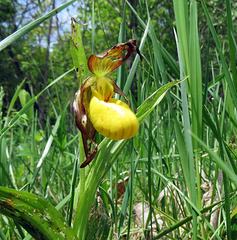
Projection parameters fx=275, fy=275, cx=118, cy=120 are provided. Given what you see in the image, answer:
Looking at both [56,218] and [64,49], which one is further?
[64,49]

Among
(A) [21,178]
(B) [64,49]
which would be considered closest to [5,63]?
(B) [64,49]

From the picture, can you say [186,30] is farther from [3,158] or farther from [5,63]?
[5,63]

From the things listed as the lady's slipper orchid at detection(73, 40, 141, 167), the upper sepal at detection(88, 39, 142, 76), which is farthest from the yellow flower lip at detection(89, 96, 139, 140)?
the upper sepal at detection(88, 39, 142, 76)

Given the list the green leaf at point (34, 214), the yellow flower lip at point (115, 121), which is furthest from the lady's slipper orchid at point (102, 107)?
the green leaf at point (34, 214)

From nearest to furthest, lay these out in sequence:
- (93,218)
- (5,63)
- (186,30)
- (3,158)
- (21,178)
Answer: (186,30)
(93,218)
(3,158)
(21,178)
(5,63)

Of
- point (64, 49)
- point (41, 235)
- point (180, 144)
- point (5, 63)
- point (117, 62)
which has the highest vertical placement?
point (64, 49)

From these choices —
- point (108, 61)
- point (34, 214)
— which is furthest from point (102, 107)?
point (34, 214)

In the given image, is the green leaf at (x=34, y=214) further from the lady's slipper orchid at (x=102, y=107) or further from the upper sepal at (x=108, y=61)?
the upper sepal at (x=108, y=61)
